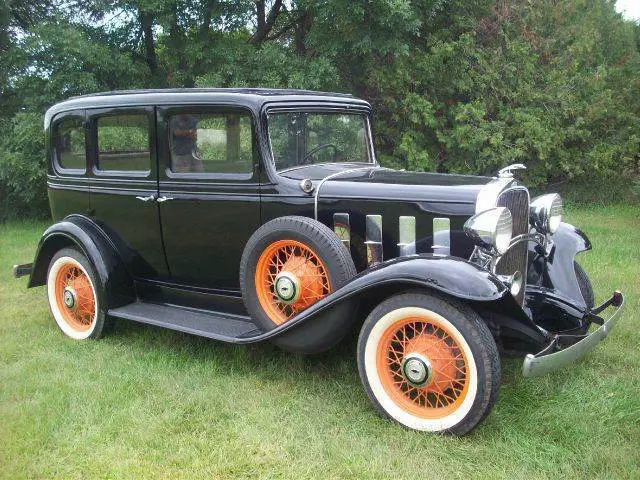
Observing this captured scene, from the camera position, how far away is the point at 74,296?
4508 millimetres

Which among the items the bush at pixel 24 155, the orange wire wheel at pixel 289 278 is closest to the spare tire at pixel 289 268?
→ the orange wire wheel at pixel 289 278

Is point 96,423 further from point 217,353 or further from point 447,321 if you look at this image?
point 447,321

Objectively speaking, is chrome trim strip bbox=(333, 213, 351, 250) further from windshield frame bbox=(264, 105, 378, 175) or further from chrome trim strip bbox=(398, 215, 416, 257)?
windshield frame bbox=(264, 105, 378, 175)

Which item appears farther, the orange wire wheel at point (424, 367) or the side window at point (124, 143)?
the side window at point (124, 143)

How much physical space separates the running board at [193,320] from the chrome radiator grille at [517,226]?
1.54m

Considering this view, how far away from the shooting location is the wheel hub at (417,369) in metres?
2.97

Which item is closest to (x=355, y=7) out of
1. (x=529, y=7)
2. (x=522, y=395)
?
(x=529, y=7)

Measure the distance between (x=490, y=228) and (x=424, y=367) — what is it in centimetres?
82

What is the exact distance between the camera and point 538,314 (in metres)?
3.70

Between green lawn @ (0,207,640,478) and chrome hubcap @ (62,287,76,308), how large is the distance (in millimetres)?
283

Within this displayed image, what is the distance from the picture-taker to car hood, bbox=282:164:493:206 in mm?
3463

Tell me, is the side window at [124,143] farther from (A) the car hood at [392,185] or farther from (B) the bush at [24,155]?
(B) the bush at [24,155]

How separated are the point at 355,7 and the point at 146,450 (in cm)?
755

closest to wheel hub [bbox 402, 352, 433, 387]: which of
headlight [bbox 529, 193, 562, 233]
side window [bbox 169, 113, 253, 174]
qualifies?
headlight [bbox 529, 193, 562, 233]
